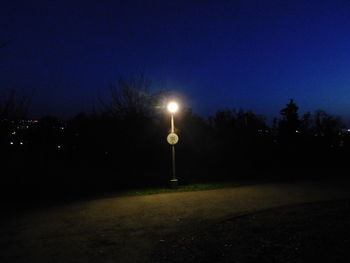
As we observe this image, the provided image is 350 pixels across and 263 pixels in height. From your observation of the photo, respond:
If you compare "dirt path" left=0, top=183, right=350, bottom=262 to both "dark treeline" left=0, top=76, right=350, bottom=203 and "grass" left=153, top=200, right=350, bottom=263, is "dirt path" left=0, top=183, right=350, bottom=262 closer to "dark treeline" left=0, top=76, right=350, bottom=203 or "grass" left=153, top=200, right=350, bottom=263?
"grass" left=153, top=200, right=350, bottom=263

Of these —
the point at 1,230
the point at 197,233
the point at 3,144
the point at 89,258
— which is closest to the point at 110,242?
the point at 89,258

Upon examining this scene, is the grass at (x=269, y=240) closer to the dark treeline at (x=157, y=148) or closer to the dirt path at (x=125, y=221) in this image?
the dirt path at (x=125, y=221)

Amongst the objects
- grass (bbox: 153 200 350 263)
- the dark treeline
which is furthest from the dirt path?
the dark treeline

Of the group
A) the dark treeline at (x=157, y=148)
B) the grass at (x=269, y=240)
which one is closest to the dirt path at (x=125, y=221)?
the grass at (x=269, y=240)

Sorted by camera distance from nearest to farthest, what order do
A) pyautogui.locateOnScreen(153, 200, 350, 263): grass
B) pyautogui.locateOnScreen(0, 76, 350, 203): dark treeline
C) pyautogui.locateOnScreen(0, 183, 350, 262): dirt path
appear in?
pyautogui.locateOnScreen(153, 200, 350, 263): grass, pyautogui.locateOnScreen(0, 183, 350, 262): dirt path, pyautogui.locateOnScreen(0, 76, 350, 203): dark treeline

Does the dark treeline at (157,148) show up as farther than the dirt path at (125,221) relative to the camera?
Yes

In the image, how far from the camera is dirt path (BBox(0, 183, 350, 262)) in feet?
22.5

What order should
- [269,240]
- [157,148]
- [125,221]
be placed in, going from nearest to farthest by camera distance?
1. [269,240]
2. [125,221]
3. [157,148]

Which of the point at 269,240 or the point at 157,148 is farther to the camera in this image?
the point at 157,148

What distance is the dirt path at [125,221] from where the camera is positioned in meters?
6.86

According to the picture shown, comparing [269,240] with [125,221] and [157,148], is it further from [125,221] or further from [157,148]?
[157,148]

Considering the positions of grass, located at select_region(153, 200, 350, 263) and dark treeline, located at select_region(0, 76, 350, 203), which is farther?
dark treeline, located at select_region(0, 76, 350, 203)

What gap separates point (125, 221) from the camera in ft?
30.3

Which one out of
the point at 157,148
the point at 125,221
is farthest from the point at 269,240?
the point at 157,148
